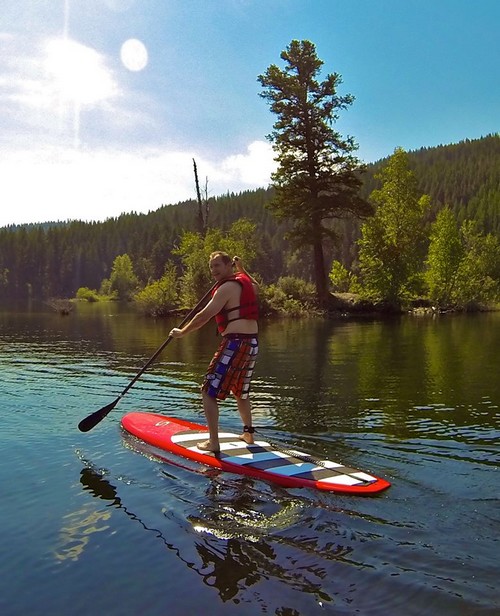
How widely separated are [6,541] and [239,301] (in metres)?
3.60

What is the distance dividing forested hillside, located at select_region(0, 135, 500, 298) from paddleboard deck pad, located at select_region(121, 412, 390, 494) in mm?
98189

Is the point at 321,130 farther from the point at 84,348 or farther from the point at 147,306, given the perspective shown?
the point at 84,348

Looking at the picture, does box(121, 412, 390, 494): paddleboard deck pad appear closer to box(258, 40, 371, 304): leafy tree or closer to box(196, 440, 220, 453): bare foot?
box(196, 440, 220, 453): bare foot

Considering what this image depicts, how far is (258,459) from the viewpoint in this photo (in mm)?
6625

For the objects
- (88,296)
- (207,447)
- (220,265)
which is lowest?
(207,447)

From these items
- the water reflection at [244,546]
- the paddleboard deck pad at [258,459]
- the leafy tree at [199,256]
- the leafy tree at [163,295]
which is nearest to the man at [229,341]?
the paddleboard deck pad at [258,459]

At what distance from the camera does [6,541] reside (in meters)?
4.73

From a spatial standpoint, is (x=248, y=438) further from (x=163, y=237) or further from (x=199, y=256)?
(x=163, y=237)

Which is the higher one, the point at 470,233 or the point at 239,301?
the point at 470,233

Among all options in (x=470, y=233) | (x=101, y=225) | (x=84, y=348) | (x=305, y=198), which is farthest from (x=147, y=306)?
(x=101, y=225)

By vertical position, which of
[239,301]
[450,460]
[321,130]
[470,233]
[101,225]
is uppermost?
[101,225]

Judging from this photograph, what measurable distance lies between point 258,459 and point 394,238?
3278 centimetres

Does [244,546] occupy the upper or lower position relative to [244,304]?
lower

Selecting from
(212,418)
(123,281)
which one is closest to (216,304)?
(212,418)
